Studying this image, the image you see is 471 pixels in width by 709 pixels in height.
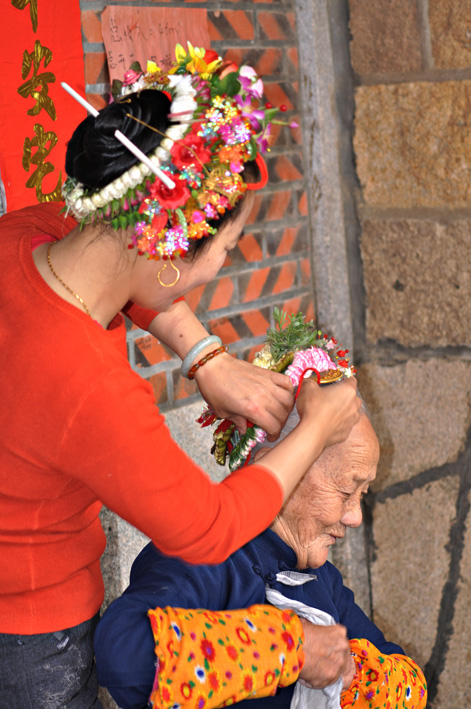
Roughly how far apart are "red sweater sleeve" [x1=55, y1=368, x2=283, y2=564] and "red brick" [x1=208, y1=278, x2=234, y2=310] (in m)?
1.36

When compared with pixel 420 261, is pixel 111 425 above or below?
above

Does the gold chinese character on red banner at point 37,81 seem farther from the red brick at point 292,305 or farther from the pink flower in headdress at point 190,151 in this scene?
the red brick at point 292,305

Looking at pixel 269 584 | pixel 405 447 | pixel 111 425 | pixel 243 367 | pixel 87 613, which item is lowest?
pixel 405 447

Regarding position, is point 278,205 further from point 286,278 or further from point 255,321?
point 255,321

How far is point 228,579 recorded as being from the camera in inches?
61.9

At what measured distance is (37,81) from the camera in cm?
186

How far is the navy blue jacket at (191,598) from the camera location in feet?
4.12

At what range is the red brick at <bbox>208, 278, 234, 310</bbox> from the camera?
8.23 feet

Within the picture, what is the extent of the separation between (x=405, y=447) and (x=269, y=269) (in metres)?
0.79

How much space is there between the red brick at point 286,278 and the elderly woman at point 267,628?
1.09 metres

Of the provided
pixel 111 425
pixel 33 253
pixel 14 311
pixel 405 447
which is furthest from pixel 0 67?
pixel 405 447

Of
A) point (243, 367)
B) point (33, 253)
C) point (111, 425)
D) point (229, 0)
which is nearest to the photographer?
point (111, 425)

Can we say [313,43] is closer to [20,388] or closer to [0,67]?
[0,67]

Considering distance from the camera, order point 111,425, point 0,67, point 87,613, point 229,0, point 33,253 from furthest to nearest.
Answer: point 229,0 → point 0,67 → point 87,613 → point 33,253 → point 111,425
